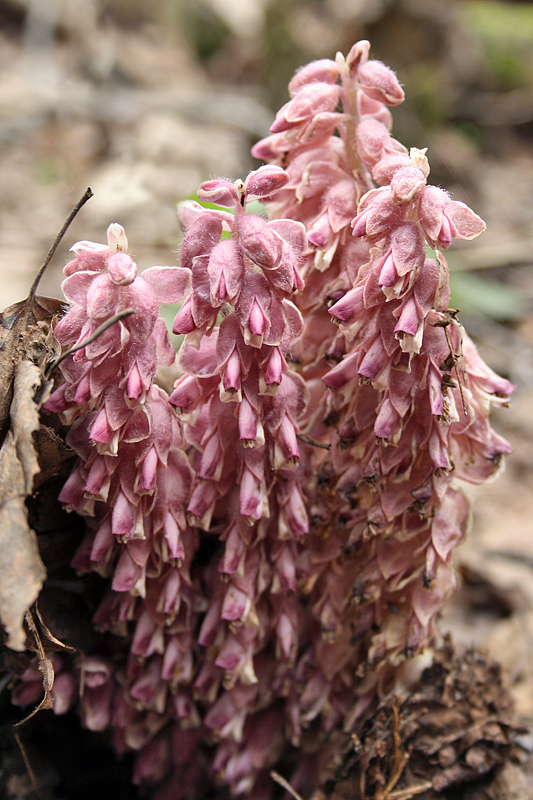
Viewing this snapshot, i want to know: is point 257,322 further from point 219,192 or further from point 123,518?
point 123,518

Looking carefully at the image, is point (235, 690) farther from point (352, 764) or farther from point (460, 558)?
point (460, 558)

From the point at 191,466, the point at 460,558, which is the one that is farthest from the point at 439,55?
the point at 191,466

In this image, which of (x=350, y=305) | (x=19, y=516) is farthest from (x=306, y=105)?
(x=19, y=516)

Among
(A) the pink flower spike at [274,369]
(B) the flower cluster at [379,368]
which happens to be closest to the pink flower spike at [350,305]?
(B) the flower cluster at [379,368]

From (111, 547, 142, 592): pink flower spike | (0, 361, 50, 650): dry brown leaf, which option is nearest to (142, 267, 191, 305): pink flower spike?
(0, 361, 50, 650): dry brown leaf

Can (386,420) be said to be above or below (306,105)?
below
